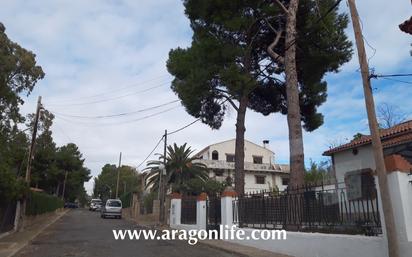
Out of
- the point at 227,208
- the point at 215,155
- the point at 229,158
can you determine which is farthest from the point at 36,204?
the point at 229,158

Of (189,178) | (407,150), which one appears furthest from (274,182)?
(407,150)

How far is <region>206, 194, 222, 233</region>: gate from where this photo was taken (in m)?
19.0

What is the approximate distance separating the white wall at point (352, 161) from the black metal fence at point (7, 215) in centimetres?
1584

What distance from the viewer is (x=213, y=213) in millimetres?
19672

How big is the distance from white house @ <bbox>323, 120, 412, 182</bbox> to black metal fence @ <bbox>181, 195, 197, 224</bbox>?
784cm

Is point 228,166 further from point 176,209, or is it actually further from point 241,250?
point 241,250

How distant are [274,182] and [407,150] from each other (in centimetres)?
3421

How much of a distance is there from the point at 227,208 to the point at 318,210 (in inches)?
237

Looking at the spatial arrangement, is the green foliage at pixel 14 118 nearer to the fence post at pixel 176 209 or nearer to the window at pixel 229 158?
the fence post at pixel 176 209

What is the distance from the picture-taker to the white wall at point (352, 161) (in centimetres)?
2156

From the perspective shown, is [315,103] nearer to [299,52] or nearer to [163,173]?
[299,52]

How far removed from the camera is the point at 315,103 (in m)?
22.0

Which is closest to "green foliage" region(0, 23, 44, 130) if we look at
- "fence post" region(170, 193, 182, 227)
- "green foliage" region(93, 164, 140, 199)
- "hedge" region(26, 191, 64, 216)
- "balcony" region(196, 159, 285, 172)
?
"hedge" region(26, 191, 64, 216)

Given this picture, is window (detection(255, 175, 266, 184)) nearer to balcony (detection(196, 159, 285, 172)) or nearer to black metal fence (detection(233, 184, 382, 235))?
balcony (detection(196, 159, 285, 172))
